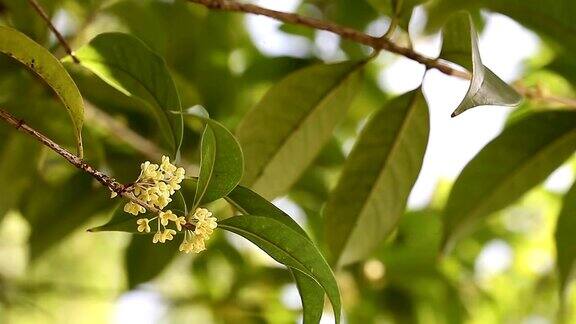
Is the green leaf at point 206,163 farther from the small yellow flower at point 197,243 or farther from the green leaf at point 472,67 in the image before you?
the green leaf at point 472,67

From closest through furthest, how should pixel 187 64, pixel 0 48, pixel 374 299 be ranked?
pixel 0 48, pixel 187 64, pixel 374 299

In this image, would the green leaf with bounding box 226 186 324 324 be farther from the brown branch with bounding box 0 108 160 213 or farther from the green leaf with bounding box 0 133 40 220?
the green leaf with bounding box 0 133 40 220

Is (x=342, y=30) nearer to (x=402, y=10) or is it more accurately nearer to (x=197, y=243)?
(x=402, y=10)

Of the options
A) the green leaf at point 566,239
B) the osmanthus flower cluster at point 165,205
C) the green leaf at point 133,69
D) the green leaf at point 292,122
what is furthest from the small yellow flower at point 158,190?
the green leaf at point 566,239

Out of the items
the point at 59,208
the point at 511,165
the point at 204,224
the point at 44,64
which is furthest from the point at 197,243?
the point at 59,208

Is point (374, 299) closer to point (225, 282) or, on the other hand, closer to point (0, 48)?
point (225, 282)

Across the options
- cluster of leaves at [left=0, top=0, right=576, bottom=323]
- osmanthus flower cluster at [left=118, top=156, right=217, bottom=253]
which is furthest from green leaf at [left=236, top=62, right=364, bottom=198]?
osmanthus flower cluster at [left=118, top=156, right=217, bottom=253]

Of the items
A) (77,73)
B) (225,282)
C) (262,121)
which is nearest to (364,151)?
(262,121)

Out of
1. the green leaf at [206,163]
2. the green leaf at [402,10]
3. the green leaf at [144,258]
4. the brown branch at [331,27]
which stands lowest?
the green leaf at [206,163]
